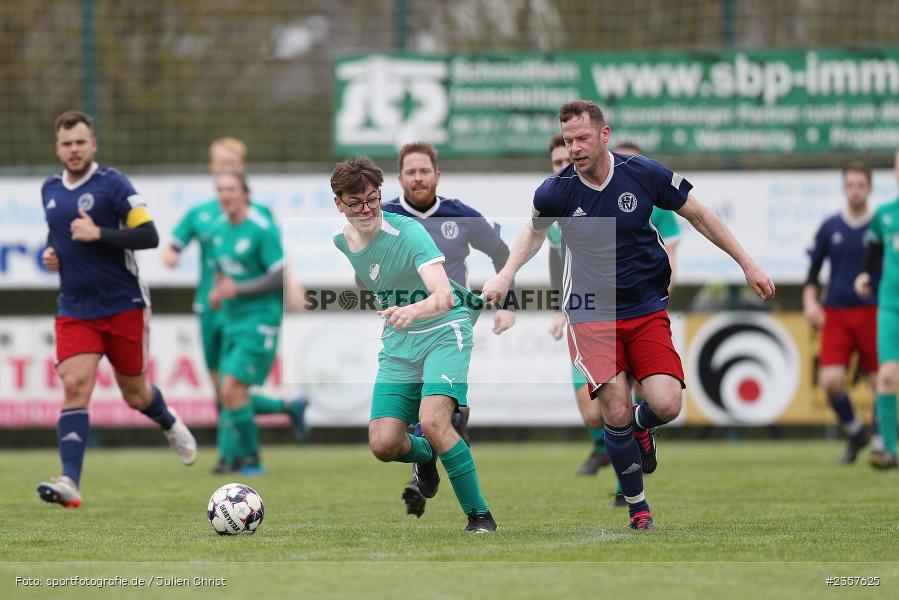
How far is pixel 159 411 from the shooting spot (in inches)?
388

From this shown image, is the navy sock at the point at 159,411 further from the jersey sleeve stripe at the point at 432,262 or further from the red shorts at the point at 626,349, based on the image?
the red shorts at the point at 626,349

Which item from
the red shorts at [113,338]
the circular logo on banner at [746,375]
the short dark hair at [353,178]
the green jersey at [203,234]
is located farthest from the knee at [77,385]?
the circular logo on banner at [746,375]

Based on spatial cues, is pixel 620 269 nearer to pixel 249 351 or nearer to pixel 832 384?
pixel 249 351

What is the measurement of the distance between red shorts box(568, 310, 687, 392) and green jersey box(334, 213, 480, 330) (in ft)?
2.13

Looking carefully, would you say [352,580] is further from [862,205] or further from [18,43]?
[18,43]

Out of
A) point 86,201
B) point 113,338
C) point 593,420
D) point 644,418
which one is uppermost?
point 86,201

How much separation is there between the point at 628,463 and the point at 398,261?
156 centimetres

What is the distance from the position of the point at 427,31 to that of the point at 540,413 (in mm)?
4706

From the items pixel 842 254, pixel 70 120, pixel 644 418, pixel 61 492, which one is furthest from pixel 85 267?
pixel 842 254

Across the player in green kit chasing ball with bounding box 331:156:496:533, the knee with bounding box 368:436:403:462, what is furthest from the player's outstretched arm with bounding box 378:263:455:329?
the knee with bounding box 368:436:403:462

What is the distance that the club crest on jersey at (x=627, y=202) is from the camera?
23.9 ft

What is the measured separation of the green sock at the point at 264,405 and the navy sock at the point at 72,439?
343cm

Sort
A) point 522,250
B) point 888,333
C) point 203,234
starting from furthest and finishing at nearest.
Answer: point 203,234 → point 888,333 → point 522,250

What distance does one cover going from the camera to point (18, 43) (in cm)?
1686
